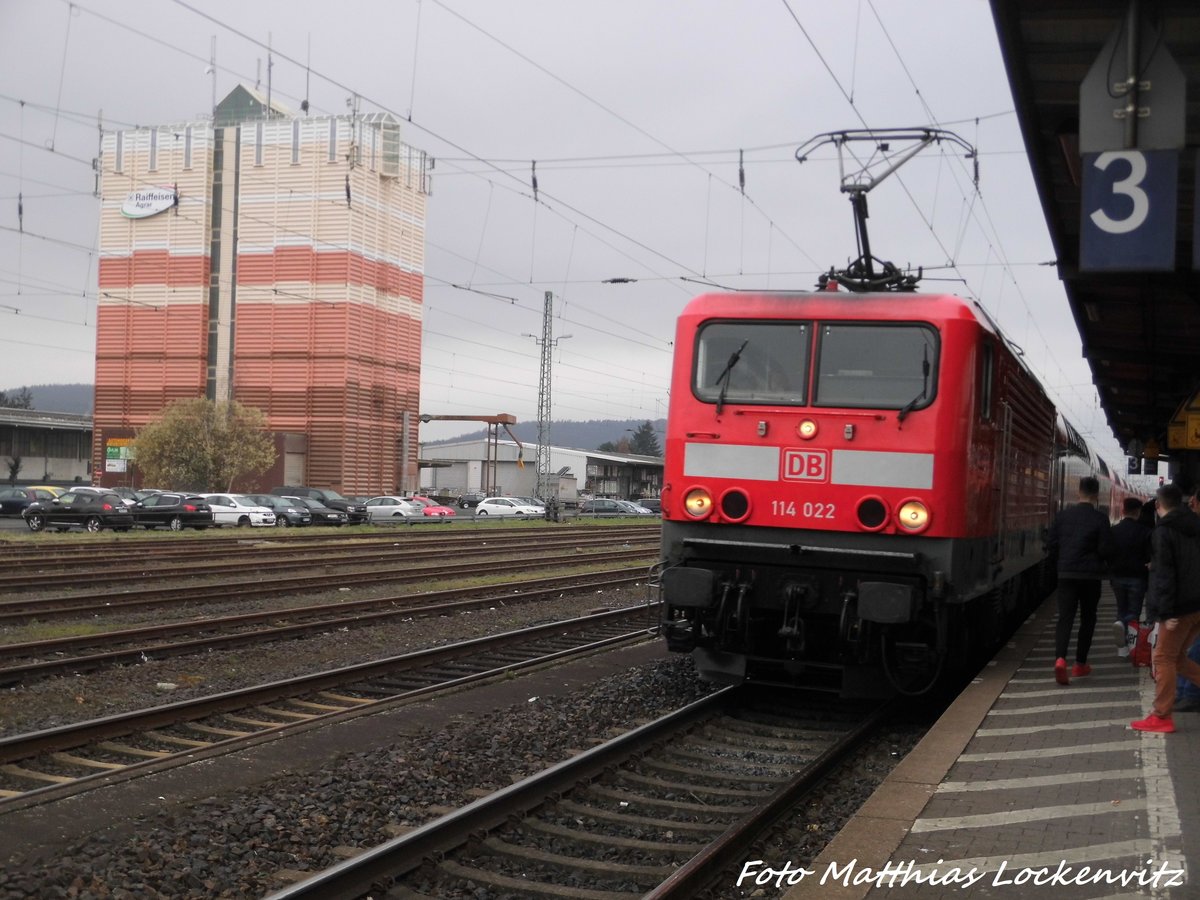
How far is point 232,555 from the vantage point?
1101 inches

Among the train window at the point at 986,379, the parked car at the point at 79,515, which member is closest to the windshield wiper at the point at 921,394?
the train window at the point at 986,379

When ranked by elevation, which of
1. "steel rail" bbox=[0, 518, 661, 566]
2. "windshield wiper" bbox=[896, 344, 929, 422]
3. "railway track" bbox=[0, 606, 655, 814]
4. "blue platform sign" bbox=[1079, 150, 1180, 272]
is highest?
"blue platform sign" bbox=[1079, 150, 1180, 272]

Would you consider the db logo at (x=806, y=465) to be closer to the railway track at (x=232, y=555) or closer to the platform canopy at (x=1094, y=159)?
the platform canopy at (x=1094, y=159)

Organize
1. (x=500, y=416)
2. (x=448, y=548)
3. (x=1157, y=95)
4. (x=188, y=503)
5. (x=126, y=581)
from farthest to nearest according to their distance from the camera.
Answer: (x=500, y=416) → (x=188, y=503) → (x=448, y=548) → (x=126, y=581) → (x=1157, y=95)

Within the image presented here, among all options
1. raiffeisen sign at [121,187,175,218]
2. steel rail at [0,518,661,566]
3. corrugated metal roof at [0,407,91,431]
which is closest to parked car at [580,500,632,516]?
steel rail at [0,518,661,566]

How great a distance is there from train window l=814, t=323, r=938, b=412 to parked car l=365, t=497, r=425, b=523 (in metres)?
44.2

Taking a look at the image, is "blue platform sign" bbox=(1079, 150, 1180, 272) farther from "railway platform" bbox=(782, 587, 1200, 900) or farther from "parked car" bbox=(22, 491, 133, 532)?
"parked car" bbox=(22, 491, 133, 532)

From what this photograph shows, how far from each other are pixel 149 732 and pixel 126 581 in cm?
1277

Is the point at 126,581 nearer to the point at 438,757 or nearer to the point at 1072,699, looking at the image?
the point at 438,757

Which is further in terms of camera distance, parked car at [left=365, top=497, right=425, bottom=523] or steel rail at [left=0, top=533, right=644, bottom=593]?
parked car at [left=365, top=497, right=425, bottom=523]

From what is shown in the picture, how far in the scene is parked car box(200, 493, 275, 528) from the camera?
1667 inches

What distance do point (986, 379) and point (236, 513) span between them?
35911mm

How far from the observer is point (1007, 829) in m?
6.00

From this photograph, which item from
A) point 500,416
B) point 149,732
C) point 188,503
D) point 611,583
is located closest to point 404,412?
point 500,416
